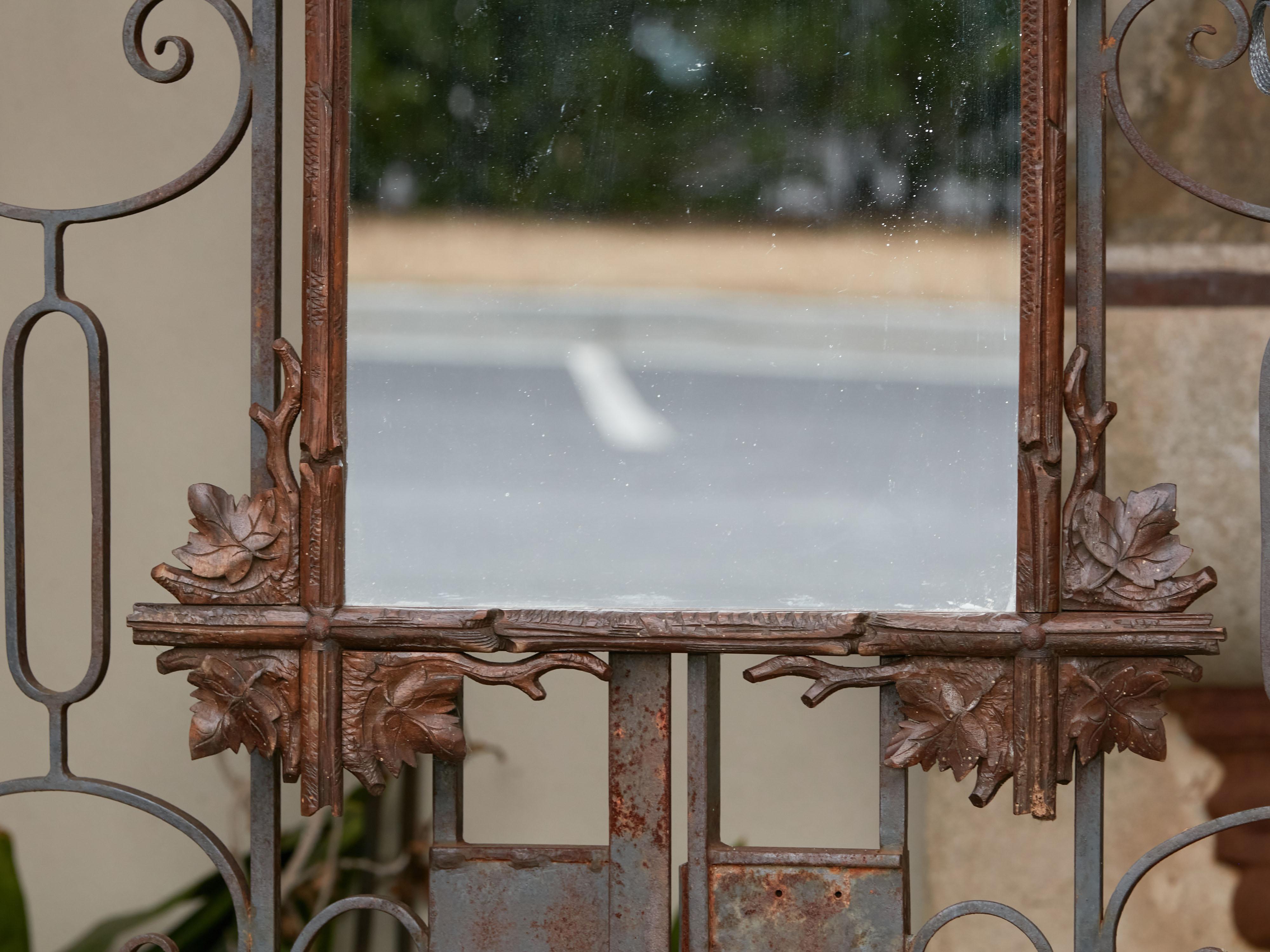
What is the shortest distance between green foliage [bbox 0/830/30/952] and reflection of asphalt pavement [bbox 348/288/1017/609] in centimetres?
65

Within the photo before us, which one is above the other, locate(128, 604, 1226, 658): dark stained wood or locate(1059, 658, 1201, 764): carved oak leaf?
locate(128, 604, 1226, 658): dark stained wood

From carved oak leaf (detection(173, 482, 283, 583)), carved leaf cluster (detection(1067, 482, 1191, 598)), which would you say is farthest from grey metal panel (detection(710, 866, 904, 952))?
carved oak leaf (detection(173, 482, 283, 583))

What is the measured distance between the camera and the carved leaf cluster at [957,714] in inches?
25.7

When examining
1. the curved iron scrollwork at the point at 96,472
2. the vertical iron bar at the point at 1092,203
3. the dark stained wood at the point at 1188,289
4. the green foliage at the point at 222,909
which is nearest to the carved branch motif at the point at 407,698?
the curved iron scrollwork at the point at 96,472

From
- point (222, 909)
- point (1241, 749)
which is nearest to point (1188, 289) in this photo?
point (1241, 749)

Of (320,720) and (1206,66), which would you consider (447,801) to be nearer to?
(320,720)

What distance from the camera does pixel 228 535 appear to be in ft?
2.27

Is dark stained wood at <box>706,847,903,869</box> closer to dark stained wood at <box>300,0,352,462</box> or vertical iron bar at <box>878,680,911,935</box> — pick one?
vertical iron bar at <box>878,680,911,935</box>

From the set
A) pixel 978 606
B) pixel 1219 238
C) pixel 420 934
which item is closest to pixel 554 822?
pixel 420 934

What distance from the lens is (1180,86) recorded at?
1.15m

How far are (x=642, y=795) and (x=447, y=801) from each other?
4.6 inches

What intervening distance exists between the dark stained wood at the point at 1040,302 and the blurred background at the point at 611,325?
0.01 metres

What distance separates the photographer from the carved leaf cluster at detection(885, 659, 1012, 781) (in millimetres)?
653

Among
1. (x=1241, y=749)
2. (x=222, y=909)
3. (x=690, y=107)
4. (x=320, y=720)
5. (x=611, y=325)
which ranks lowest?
(x=222, y=909)
